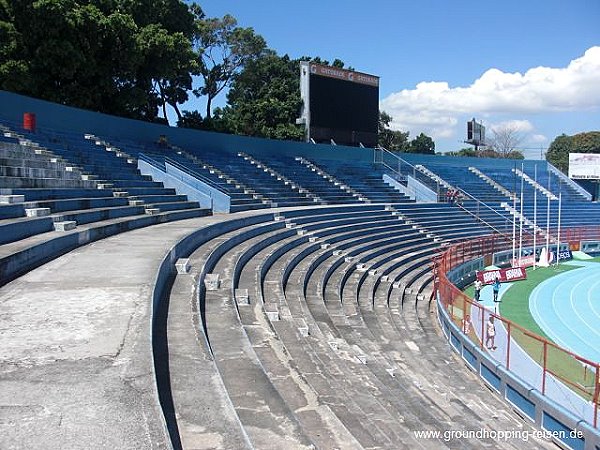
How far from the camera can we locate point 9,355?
389 centimetres

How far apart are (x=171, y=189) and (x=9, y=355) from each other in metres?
13.6

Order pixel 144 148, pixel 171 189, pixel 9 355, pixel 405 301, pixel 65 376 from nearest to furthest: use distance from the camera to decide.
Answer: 1. pixel 65 376
2. pixel 9 355
3. pixel 405 301
4. pixel 171 189
5. pixel 144 148

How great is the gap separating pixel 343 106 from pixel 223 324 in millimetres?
23757

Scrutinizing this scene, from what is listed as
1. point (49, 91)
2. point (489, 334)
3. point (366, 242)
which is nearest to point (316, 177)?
point (366, 242)

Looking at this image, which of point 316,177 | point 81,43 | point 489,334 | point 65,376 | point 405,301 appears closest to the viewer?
point 65,376

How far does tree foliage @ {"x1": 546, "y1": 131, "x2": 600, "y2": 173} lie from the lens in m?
76.7

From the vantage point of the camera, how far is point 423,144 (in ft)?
211

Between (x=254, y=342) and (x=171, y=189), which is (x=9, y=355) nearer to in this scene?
(x=254, y=342)

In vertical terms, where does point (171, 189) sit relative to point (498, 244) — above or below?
above

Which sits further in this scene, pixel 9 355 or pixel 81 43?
pixel 81 43

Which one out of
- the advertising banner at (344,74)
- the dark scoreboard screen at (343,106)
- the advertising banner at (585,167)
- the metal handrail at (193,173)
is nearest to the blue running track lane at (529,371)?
the metal handrail at (193,173)

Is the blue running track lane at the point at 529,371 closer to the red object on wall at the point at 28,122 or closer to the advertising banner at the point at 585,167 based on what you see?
the red object on wall at the point at 28,122

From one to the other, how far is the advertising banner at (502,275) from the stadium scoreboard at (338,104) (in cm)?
1227

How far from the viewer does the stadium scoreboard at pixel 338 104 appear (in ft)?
89.5
